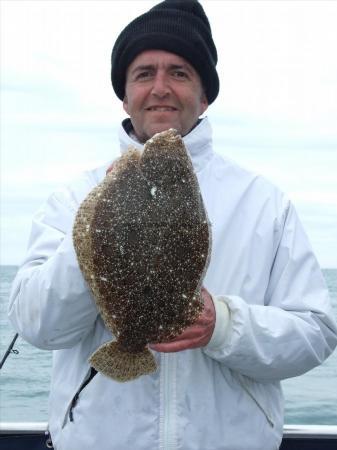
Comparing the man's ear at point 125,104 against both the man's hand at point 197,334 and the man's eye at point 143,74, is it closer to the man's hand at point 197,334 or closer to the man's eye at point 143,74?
the man's eye at point 143,74

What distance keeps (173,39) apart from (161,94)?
1.27 feet

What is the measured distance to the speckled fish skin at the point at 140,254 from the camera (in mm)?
2898

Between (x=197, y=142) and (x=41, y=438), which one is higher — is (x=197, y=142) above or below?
above

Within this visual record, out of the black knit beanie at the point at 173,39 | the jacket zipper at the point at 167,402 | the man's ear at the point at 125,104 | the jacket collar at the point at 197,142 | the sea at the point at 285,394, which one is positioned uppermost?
the black knit beanie at the point at 173,39

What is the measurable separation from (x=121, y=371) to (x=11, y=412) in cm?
732

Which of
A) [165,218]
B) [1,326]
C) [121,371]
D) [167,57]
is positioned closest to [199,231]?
[165,218]

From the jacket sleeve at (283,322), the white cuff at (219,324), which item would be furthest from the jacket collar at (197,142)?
the white cuff at (219,324)

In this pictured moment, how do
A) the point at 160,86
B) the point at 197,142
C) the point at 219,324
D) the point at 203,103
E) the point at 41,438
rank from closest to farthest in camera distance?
the point at 219,324
the point at 160,86
the point at 197,142
the point at 203,103
the point at 41,438

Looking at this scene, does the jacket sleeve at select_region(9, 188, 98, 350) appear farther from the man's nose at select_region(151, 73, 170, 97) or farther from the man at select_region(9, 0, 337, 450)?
the man's nose at select_region(151, 73, 170, 97)

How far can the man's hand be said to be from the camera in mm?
3012

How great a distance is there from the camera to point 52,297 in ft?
10.1

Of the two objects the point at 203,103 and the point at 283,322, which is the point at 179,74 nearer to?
the point at 203,103

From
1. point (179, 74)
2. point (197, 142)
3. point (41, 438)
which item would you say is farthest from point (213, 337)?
point (41, 438)

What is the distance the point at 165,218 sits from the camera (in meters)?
2.96
